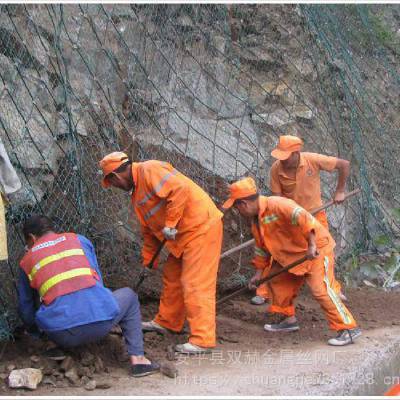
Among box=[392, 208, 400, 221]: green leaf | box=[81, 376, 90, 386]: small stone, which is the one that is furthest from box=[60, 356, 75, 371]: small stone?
box=[392, 208, 400, 221]: green leaf

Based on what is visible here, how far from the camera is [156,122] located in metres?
5.57

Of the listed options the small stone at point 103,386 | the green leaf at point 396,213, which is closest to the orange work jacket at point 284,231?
the small stone at point 103,386

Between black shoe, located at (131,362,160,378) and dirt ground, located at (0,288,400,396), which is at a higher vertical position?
black shoe, located at (131,362,160,378)

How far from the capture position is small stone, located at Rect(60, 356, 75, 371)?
3609 mm

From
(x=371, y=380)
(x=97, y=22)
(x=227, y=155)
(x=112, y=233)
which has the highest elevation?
(x=97, y=22)

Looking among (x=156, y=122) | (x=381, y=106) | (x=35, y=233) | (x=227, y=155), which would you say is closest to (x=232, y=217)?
(x=227, y=155)

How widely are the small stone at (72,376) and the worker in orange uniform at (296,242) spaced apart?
1.28 meters

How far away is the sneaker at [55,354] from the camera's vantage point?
369 centimetres

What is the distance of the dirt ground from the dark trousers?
0.17 m

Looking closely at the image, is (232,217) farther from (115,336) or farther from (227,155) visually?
(115,336)

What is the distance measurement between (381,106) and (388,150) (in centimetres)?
60

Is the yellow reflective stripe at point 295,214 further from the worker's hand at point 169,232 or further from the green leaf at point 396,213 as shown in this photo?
the green leaf at point 396,213

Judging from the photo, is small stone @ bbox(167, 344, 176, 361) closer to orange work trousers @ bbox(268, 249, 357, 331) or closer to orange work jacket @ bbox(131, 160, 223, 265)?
orange work jacket @ bbox(131, 160, 223, 265)

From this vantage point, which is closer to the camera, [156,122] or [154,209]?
[154,209]
